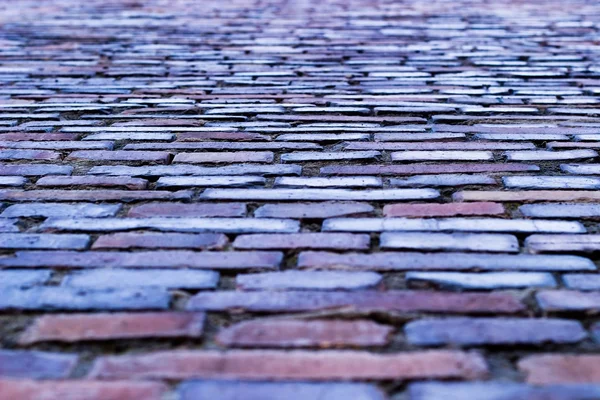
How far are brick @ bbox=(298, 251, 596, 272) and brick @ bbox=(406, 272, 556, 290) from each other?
22mm

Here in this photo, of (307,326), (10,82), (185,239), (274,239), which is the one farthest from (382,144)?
(10,82)

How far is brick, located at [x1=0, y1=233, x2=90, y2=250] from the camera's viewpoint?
139cm

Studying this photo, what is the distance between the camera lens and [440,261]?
4.30 ft

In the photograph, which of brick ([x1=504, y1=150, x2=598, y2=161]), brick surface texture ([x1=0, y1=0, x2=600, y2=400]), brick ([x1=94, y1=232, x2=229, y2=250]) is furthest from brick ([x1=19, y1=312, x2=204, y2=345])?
brick ([x1=504, y1=150, x2=598, y2=161])

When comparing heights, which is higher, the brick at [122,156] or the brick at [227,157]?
the brick at [122,156]

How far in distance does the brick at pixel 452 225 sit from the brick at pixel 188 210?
25 cm

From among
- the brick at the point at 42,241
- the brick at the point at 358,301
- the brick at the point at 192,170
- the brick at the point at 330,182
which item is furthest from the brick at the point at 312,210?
the brick at the point at 42,241

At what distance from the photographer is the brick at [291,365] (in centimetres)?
101

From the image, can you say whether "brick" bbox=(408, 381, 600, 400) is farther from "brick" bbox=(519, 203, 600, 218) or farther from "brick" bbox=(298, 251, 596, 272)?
"brick" bbox=(519, 203, 600, 218)

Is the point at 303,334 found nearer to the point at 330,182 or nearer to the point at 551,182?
the point at 330,182

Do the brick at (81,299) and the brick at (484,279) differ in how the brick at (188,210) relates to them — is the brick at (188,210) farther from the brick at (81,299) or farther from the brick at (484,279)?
the brick at (484,279)

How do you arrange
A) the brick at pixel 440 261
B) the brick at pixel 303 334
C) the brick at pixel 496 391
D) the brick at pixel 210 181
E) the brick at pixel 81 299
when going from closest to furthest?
1. the brick at pixel 496 391
2. the brick at pixel 303 334
3. the brick at pixel 81 299
4. the brick at pixel 440 261
5. the brick at pixel 210 181

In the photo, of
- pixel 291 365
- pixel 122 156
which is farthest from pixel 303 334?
pixel 122 156

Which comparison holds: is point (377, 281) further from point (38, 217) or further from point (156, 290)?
point (38, 217)
